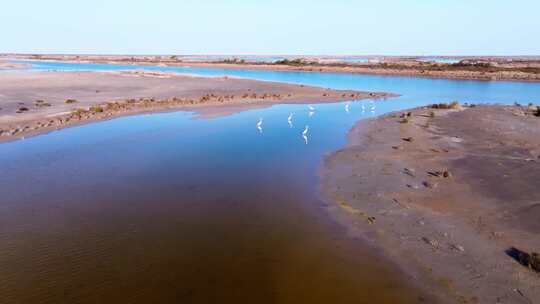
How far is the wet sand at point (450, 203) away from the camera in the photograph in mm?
7984

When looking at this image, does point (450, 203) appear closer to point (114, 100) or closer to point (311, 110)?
point (311, 110)

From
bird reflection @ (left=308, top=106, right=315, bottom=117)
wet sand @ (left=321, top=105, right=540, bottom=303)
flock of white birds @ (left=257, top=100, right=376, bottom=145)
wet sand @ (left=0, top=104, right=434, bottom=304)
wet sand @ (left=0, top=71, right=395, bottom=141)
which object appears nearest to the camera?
wet sand @ (left=0, top=104, right=434, bottom=304)

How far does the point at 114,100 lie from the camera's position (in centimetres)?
3697

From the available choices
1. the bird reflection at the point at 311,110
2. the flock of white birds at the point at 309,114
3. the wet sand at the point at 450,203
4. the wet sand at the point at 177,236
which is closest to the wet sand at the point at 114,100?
the flock of white birds at the point at 309,114

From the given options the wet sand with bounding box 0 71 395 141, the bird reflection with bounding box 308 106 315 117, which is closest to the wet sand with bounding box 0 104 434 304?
the wet sand with bounding box 0 71 395 141

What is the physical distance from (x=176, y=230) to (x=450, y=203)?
26.4ft

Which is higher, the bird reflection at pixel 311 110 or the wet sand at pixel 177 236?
the bird reflection at pixel 311 110

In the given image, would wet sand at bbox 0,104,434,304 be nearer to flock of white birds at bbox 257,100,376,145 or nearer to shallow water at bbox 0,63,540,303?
shallow water at bbox 0,63,540,303

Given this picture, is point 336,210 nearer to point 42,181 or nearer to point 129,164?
point 129,164

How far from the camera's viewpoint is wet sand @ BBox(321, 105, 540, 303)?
7984mm

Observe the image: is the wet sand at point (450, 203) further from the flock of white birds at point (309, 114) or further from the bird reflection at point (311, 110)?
the bird reflection at point (311, 110)

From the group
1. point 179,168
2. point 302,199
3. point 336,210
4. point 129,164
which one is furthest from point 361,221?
point 129,164

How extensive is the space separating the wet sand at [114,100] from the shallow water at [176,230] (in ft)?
23.4

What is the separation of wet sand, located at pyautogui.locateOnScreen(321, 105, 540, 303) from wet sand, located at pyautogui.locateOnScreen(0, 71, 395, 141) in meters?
17.3
